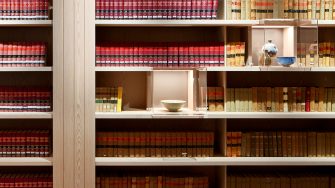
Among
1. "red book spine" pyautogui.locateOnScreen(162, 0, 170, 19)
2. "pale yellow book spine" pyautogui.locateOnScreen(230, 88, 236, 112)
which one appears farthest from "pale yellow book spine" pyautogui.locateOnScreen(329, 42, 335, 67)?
"red book spine" pyautogui.locateOnScreen(162, 0, 170, 19)

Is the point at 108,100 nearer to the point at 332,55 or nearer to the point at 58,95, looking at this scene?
the point at 58,95

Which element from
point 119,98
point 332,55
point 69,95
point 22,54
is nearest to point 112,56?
point 119,98

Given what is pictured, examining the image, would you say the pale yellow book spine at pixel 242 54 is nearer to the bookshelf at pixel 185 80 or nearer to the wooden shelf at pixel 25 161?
the bookshelf at pixel 185 80

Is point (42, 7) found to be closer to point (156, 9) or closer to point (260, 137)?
point (156, 9)

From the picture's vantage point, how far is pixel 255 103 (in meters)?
3.46

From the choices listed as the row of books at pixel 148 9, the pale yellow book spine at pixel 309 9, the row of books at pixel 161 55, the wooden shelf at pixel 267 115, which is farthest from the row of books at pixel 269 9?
the wooden shelf at pixel 267 115

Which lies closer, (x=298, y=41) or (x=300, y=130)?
(x=298, y=41)

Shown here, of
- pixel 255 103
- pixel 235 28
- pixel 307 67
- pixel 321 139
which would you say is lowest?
pixel 321 139

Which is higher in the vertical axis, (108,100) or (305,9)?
(305,9)

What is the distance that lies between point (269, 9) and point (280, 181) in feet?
4.19

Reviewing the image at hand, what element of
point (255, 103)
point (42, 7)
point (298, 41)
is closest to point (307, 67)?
point (298, 41)

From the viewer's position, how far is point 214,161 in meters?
3.39

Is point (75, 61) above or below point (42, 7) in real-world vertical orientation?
below

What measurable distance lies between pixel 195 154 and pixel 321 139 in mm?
943
